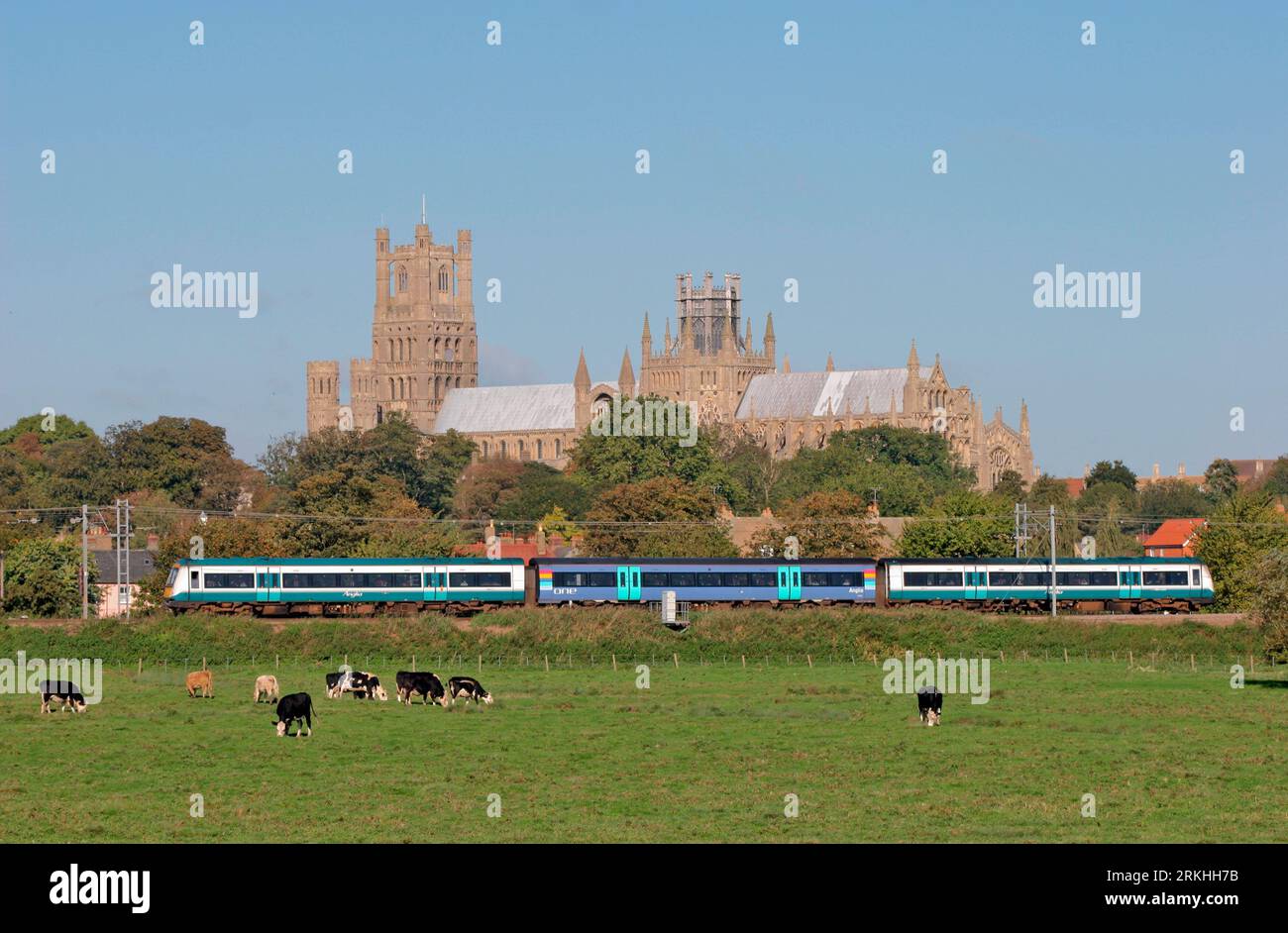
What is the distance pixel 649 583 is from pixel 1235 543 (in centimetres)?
2454

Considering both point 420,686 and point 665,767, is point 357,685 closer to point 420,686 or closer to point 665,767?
point 420,686

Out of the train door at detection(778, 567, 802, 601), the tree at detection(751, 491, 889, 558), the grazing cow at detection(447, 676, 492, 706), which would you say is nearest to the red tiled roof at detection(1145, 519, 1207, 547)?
the tree at detection(751, 491, 889, 558)

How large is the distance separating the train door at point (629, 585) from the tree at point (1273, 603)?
23121mm

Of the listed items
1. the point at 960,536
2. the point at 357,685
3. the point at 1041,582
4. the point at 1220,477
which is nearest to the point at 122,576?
the point at 960,536

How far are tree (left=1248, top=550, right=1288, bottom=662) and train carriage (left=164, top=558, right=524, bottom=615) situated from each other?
26.8 metres

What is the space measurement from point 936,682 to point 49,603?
123ft

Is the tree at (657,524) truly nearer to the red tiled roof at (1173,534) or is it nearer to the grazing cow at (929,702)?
the red tiled roof at (1173,534)

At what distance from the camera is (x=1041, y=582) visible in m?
72.8

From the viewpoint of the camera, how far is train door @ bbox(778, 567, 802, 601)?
234ft

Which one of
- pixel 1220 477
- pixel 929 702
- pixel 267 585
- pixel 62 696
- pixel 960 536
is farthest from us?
pixel 1220 477
